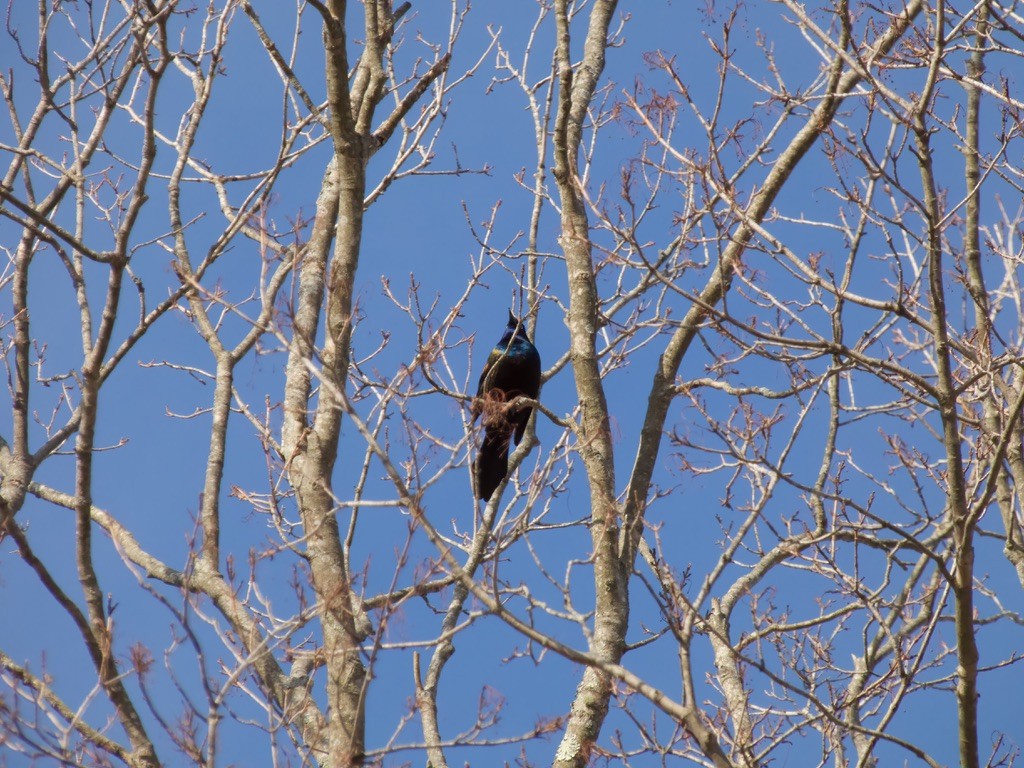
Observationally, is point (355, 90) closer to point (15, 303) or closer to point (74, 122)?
point (74, 122)

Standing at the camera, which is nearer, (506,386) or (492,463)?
(492,463)

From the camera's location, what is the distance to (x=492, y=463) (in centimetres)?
560

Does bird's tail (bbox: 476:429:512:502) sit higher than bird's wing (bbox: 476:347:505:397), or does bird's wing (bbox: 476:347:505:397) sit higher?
bird's wing (bbox: 476:347:505:397)

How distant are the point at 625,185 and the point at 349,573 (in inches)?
57.1

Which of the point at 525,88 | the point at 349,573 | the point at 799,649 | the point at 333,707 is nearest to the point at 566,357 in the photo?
the point at 525,88

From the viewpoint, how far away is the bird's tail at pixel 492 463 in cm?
547

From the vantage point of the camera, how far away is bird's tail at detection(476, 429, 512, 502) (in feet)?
18.0

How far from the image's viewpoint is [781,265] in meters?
3.00

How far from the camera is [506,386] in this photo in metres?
6.09

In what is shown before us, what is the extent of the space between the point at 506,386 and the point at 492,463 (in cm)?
65

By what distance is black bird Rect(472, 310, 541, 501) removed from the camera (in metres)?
5.43

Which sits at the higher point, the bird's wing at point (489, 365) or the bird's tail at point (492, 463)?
the bird's wing at point (489, 365)

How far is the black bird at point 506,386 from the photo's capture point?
5434 millimetres

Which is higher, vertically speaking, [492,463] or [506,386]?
[506,386]
